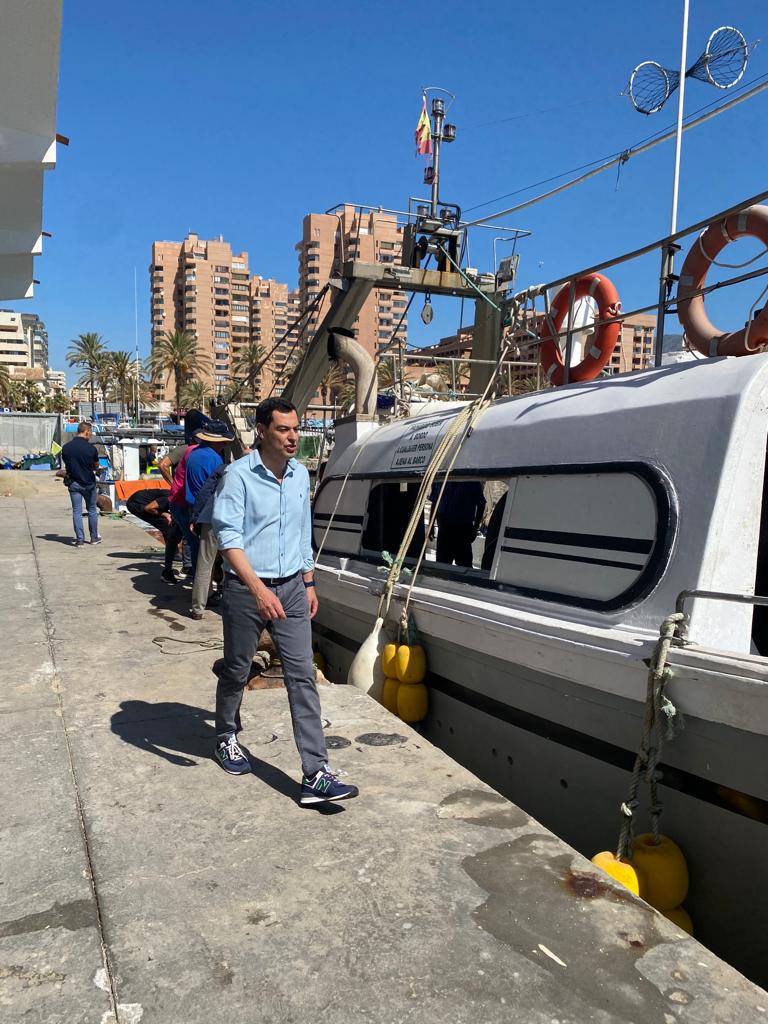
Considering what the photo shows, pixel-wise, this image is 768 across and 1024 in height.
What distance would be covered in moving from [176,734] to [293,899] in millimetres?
1779

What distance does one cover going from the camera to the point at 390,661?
5109 mm

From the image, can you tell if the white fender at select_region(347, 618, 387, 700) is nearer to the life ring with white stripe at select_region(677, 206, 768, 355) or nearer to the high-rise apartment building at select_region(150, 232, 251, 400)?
the life ring with white stripe at select_region(677, 206, 768, 355)

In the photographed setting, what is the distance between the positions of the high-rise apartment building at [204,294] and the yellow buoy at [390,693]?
5265 inches

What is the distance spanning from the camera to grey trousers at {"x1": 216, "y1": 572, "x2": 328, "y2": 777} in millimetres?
3406

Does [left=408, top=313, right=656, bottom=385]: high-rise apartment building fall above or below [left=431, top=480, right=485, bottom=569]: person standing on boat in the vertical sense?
above

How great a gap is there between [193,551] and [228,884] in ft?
18.8

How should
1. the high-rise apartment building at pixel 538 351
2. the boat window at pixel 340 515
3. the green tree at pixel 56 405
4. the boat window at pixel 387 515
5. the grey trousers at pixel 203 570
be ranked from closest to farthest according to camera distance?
the high-rise apartment building at pixel 538 351 → the boat window at pixel 387 515 → the boat window at pixel 340 515 → the grey trousers at pixel 203 570 → the green tree at pixel 56 405

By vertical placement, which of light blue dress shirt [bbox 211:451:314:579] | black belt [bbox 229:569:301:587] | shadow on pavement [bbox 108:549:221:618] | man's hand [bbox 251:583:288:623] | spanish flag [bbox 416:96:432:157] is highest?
spanish flag [bbox 416:96:432:157]

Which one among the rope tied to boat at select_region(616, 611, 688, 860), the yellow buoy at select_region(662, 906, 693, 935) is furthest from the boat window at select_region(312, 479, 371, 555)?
the yellow buoy at select_region(662, 906, 693, 935)

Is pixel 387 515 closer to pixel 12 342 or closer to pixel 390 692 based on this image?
pixel 390 692

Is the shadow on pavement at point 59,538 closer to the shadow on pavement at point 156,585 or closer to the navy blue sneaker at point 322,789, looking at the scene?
the shadow on pavement at point 156,585

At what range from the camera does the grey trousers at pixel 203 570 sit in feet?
23.4

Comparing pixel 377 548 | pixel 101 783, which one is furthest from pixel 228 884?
pixel 377 548

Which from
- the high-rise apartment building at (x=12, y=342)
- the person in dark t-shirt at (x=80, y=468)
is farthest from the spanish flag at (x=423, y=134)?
the high-rise apartment building at (x=12, y=342)
